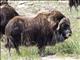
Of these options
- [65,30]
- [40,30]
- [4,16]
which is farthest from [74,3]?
[40,30]

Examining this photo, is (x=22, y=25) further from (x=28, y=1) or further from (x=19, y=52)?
(x=28, y=1)

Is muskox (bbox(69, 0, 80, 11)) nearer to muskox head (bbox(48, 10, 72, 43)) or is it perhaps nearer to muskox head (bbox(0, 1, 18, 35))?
muskox head (bbox(0, 1, 18, 35))

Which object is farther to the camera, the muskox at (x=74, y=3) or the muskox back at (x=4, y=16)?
the muskox at (x=74, y=3)

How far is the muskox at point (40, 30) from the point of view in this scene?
8227 millimetres

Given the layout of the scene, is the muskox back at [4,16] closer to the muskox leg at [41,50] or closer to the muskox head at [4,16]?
the muskox head at [4,16]

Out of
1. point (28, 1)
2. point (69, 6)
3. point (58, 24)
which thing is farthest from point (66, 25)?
point (28, 1)

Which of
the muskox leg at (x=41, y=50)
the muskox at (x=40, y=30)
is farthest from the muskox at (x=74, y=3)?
the muskox leg at (x=41, y=50)

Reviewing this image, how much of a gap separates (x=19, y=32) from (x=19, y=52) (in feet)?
1.17

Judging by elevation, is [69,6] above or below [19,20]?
below

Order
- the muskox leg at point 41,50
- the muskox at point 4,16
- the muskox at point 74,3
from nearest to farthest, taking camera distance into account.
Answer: the muskox leg at point 41,50
the muskox at point 4,16
the muskox at point 74,3

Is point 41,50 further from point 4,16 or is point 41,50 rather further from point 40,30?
point 4,16

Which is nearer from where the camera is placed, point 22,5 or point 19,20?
point 19,20

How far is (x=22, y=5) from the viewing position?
12.3m

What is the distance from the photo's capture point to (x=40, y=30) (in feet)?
27.0
